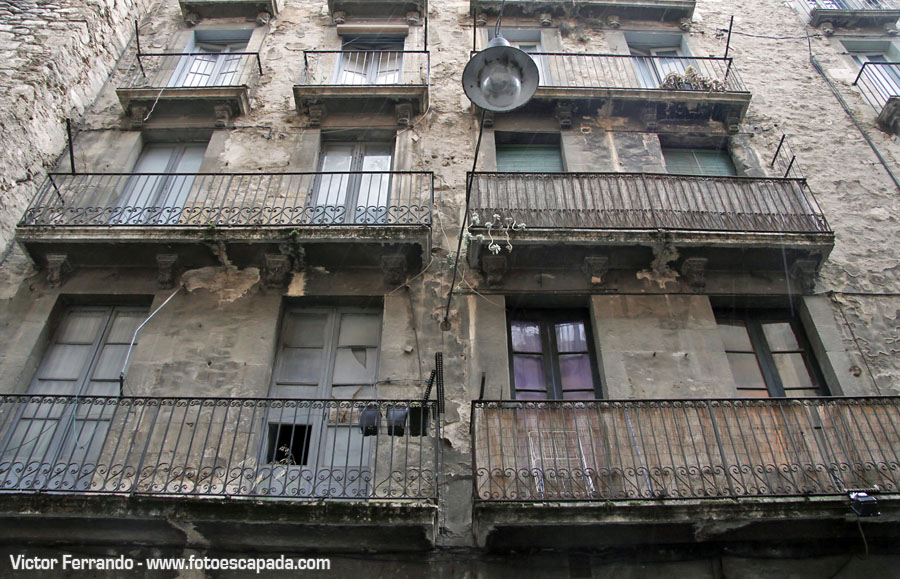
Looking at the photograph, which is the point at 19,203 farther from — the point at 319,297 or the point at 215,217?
the point at 319,297

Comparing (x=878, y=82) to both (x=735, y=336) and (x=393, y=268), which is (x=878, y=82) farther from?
(x=393, y=268)

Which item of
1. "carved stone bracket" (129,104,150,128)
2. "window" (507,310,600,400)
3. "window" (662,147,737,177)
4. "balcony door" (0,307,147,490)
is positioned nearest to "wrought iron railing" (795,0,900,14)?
"window" (662,147,737,177)

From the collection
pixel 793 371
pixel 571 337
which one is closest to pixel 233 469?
pixel 571 337

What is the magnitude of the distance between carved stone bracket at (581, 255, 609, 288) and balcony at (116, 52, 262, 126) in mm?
6100

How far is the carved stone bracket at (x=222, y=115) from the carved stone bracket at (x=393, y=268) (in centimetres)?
→ 416

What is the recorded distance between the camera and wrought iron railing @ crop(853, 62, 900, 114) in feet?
36.6

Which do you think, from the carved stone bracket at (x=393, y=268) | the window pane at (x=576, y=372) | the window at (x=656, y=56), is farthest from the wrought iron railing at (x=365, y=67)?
the window pane at (x=576, y=372)

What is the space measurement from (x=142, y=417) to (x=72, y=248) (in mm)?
2904

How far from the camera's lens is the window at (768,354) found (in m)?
7.58

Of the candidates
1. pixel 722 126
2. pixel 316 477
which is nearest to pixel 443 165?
pixel 722 126

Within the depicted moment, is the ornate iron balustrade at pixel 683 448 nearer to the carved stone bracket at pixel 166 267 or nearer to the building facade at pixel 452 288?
the building facade at pixel 452 288

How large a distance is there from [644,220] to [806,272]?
6.97ft

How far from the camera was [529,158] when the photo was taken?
10.3m

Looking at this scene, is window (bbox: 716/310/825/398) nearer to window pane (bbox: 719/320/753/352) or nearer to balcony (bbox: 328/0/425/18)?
window pane (bbox: 719/320/753/352)
